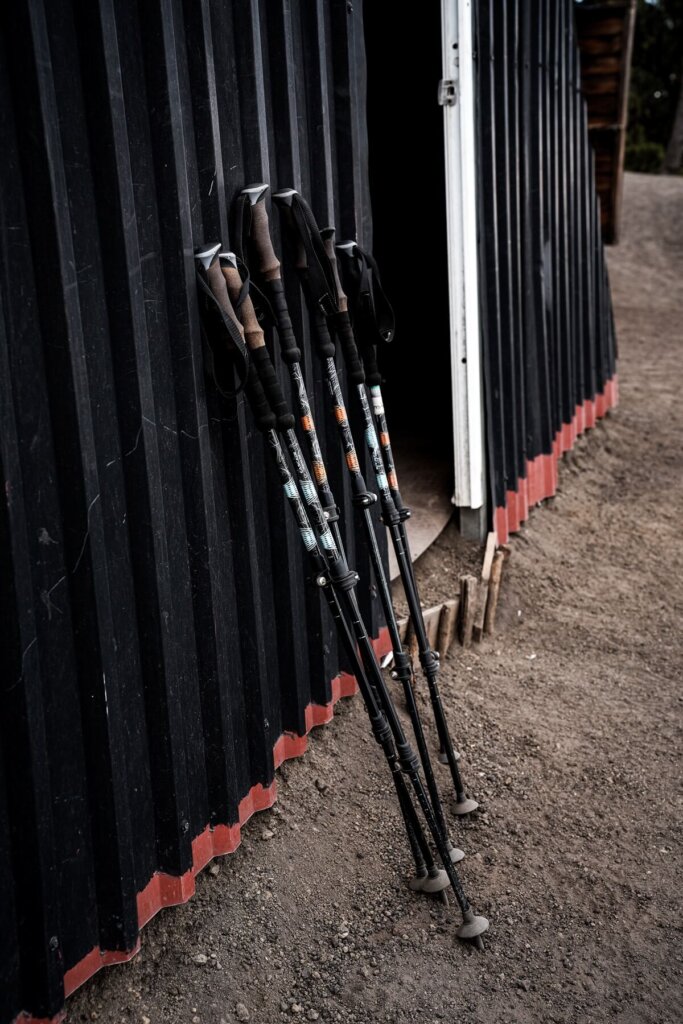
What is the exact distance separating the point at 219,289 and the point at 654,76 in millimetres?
26944

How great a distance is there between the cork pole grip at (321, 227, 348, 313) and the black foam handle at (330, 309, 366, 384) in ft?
0.10

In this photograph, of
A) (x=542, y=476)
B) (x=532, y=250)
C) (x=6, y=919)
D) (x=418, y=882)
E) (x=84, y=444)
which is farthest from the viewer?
(x=542, y=476)

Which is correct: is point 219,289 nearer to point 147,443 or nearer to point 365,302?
point 147,443

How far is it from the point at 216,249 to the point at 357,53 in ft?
5.00

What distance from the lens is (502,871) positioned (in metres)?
3.48

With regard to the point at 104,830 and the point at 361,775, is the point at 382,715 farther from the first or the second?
the point at 104,830

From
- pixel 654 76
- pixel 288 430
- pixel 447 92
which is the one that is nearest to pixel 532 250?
pixel 447 92

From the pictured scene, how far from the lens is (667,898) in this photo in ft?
11.0

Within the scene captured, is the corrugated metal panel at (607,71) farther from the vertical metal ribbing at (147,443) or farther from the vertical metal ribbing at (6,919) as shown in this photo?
the vertical metal ribbing at (6,919)

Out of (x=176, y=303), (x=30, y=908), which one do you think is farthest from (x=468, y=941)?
(x=176, y=303)

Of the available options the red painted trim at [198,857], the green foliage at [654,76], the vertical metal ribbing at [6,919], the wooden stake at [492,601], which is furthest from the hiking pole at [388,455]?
the green foliage at [654,76]

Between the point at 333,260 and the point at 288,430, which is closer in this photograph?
the point at 288,430

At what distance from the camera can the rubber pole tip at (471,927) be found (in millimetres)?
3123

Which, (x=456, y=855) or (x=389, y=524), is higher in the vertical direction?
(x=389, y=524)
